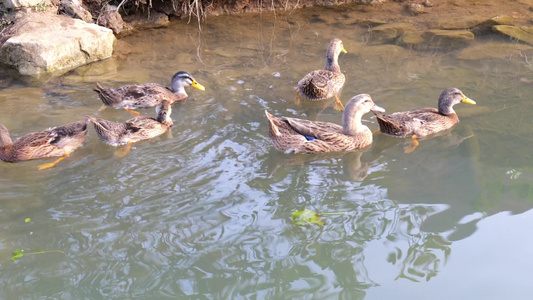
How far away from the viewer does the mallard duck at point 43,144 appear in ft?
22.9

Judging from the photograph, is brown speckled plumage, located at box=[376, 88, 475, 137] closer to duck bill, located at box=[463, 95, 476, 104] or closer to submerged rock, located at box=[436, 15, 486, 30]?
duck bill, located at box=[463, 95, 476, 104]

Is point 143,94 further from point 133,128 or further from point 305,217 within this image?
point 305,217

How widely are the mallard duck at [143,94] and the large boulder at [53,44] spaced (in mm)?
1868

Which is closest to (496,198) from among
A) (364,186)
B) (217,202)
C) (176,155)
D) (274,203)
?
(364,186)

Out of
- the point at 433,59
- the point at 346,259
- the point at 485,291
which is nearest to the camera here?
the point at 485,291

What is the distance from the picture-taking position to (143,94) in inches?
340

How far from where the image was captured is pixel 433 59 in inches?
383

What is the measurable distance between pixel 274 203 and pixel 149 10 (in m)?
7.80

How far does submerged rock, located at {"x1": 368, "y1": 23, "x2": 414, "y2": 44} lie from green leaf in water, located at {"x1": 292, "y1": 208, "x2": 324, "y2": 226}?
5.87 metres

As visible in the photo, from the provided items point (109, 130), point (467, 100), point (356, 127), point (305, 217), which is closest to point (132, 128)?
point (109, 130)

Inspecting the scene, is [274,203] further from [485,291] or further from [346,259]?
[485,291]

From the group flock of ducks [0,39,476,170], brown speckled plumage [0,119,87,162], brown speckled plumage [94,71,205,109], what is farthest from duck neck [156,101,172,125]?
brown speckled plumage [0,119,87,162]

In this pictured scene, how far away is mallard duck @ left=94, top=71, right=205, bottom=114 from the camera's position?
27.7 ft

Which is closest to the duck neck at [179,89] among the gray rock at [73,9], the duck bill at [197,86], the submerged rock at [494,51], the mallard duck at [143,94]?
the mallard duck at [143,94]
